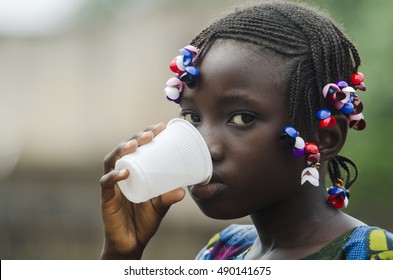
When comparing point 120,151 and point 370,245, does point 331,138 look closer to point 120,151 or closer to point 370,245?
point 370,245

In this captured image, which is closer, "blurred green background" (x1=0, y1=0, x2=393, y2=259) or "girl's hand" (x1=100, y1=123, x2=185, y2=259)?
"girl's hand" (x1=100, y1=123, x2=185, y2=259)

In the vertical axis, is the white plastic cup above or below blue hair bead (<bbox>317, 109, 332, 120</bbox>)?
below

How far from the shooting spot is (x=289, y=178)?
229 centimetres

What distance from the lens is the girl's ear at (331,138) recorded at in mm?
2359

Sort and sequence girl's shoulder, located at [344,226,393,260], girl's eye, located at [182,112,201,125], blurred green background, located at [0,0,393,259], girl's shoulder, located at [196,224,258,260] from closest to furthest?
girl's shoulder, located at [344,226,393,260]
girl's eye, located at [182,112,201,125]
girl's shoulder, located at [196,224,258,260]
blurred green background, located at [0,0,393,259]

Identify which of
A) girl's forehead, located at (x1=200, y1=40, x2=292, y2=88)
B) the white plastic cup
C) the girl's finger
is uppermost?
girl's forehead, located at (x1=200, y1=40, x2=292, y2=88)

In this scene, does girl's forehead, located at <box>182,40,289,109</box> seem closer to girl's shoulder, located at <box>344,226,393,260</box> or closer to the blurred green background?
girl's shoulder, located at <box>344,226,393,260</box>

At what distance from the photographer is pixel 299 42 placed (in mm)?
2352

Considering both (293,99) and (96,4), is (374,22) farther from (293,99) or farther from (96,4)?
(96,4)

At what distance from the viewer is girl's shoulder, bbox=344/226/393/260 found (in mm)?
2160

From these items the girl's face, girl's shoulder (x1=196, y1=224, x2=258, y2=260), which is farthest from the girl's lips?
girl's shoulder (x1=196, y1=224, x2=258, y2=260)

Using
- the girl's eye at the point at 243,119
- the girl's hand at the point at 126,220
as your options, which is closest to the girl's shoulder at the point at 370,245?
the girl's eye at the point at 243,119

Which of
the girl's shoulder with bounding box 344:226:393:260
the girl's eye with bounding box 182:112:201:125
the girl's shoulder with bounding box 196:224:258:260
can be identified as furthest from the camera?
the girl's shoulder with bounding box 196:224:258:260

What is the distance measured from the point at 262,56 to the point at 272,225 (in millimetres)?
556
